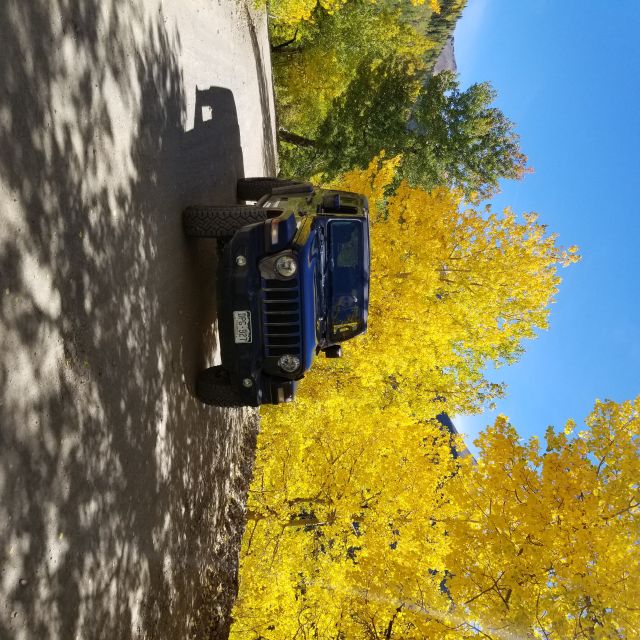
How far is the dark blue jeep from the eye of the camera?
5.92 meters

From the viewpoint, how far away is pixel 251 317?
6023mm

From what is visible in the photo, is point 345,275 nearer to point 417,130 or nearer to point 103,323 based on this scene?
point 103,323

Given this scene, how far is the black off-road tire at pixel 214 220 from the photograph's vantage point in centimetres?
637

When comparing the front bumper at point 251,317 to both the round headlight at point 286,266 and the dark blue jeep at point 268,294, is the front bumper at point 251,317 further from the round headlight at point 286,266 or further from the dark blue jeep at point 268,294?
the round headlight at point 286,266

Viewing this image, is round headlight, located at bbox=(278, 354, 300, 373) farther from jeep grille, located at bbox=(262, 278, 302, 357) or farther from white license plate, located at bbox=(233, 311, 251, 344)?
white license plate, located at bbox=(233, 311, 251, 344)

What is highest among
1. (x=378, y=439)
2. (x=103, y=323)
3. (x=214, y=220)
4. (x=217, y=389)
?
(x=214, y=220)

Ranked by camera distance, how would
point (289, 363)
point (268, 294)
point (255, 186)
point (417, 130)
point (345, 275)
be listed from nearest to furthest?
point (268, 294)
point (289, 363)
point (345, 275)
point (255, 186)
point (417, 130)

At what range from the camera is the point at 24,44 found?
3.34 meters

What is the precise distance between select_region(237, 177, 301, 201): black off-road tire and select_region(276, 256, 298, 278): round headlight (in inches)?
154

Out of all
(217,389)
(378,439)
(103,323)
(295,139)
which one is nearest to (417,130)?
(295,139)

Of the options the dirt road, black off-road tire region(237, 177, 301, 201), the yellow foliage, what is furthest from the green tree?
the dirt road

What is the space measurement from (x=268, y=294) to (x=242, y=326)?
53 centimetres

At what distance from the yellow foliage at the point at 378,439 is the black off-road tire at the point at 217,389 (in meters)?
4.40

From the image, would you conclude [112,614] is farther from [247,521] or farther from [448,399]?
[448,399]
